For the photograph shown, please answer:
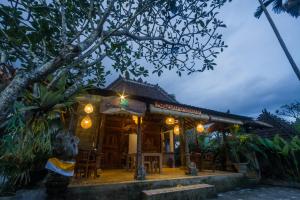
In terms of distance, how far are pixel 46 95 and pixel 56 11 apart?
10.8ft

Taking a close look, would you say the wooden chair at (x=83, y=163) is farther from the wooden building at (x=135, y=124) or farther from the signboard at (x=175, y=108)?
the signboard at (x=175, y=108)

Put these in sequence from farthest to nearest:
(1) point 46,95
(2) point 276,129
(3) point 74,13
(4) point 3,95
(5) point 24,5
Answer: (2) point 276,129, (3) point 74,13, (5) point 24,5, (1) point 46,95, (4) point 3,95

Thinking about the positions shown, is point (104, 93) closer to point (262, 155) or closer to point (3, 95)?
point (3, 95)

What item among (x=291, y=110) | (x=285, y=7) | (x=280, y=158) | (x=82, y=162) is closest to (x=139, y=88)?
(x=82, y=162)

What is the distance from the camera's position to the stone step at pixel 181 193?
468 centimetres

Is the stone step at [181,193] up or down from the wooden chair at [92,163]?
down

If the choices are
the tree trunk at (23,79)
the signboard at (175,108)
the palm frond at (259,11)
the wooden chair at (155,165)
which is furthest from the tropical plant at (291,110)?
the tree trunk at (23,79)

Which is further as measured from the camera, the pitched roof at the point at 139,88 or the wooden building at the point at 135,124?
the pitched roof at the point at 139,88

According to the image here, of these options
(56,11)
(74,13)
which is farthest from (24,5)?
(74,13)

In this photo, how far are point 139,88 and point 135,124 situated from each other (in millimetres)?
6017

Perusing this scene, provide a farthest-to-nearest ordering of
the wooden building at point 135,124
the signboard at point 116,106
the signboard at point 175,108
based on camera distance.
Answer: the signboard at point 175,108
the wooden building at point 135,124
the signboard at point 116,106

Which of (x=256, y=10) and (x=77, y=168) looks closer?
(x=77, y=168)

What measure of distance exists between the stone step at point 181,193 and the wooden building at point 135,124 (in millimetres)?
1097

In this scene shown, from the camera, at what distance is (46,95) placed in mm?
3197
